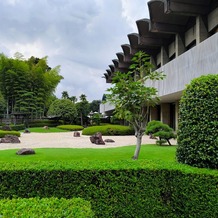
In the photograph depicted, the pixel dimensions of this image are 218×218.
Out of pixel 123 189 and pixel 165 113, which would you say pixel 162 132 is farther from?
pixel 165 113

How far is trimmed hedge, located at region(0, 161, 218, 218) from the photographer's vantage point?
10.3ft

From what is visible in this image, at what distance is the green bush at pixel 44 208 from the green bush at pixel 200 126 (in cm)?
192

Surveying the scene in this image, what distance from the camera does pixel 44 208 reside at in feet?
7.13

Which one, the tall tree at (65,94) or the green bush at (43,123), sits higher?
the tall tree at (65,94)

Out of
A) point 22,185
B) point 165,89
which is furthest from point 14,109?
point 22,185

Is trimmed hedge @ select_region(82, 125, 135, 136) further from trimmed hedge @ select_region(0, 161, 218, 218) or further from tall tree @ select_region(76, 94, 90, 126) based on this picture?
trimmed hedge @ select_region(0, 161, 218, 218)

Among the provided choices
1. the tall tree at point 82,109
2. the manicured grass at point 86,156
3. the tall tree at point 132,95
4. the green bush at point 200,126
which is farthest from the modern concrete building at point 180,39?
the tall tree at point 82,109

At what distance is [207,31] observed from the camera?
12391 mm

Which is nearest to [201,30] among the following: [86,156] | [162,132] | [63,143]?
[162,132]

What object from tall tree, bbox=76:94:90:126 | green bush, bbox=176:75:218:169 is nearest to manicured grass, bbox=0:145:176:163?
green bush, bbox=176:75:218:169

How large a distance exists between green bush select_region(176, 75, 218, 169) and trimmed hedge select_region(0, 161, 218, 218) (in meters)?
0.31

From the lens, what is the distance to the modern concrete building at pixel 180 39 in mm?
8853

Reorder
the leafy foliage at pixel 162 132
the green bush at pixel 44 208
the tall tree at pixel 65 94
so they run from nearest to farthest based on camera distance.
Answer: the green bush at pixel 44 208, the leafy foliage at pixel 162 132, the tall tree at pixel 65 94

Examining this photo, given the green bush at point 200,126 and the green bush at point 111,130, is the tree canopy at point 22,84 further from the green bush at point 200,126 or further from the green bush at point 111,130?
the green bush at point 200,126
